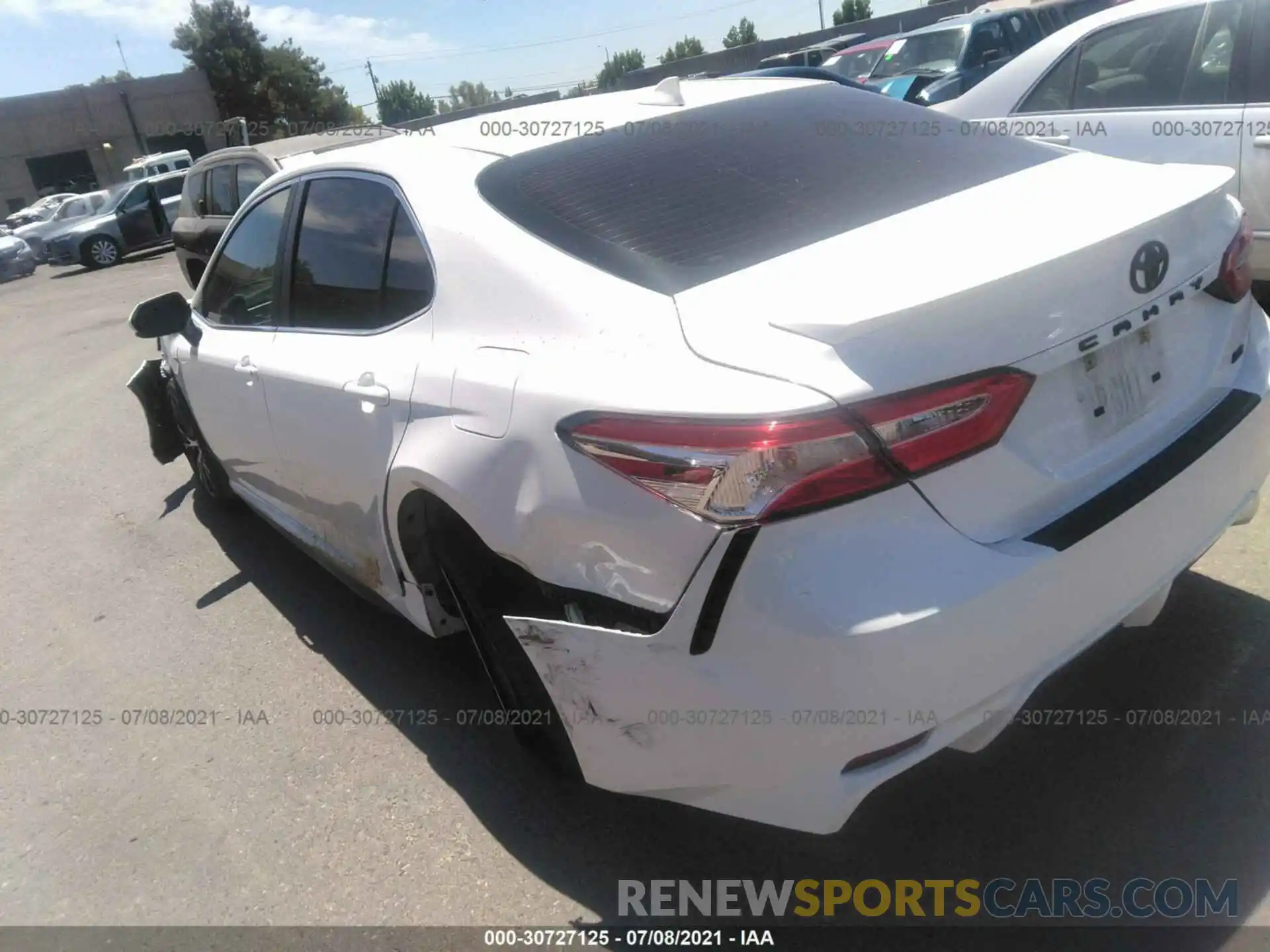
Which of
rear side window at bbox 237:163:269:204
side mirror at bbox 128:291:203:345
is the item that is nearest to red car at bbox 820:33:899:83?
rear side window at bbox 237:163:269:204

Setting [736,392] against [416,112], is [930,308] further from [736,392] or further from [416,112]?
[416,112]

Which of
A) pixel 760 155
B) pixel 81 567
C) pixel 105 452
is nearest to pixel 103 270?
pixel 105 452

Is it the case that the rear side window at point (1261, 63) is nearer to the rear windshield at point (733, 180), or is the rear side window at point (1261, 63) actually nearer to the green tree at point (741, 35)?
the rear windshield at point (733, 180)

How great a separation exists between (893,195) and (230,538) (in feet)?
12.4

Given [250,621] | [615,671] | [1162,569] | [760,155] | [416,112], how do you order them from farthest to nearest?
[416,112]
[250,621]
[760,155]
[1162,569]
[615,671]

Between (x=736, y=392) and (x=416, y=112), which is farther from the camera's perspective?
(x=416, y=112)

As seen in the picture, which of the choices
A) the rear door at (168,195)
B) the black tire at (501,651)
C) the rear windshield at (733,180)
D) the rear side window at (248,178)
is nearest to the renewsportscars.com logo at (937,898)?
the black tire at (501,651)

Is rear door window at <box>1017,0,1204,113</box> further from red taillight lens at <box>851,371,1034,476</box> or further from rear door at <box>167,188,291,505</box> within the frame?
rear door at <box>167,188,291,505</box>

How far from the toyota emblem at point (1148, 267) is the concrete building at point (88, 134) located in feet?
172

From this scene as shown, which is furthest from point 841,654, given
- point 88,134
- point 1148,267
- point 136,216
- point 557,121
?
point 88,134

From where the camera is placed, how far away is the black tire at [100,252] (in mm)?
22078

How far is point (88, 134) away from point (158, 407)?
179 feet

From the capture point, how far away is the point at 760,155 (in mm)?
2666

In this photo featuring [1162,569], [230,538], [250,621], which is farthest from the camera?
[230,538]
